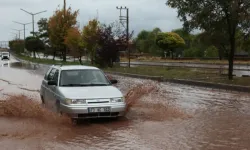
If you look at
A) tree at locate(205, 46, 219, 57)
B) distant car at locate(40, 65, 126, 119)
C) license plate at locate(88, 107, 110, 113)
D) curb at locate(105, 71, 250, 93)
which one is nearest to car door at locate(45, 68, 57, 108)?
distant car at locate(40, 65, 126, 119)

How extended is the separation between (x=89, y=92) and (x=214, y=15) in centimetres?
1130

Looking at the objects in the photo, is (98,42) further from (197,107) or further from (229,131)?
(229,131)

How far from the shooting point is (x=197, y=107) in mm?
12438

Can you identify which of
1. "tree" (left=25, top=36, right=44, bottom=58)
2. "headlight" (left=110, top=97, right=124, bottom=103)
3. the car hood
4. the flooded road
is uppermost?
"tree" (left=25, top=36, right=44, bottom=58)

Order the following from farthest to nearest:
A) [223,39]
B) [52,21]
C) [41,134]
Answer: [52,21] → [223,39] → [41,134]

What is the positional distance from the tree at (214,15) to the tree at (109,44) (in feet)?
50.9

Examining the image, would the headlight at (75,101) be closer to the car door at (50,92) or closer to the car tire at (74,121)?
the car tire at (74,121)

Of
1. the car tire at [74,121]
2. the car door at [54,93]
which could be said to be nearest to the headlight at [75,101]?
the car tire at [74,121]

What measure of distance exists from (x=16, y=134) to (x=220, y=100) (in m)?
7.90

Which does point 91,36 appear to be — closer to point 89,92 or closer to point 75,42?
point 75,42

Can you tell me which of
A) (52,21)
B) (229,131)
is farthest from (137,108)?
(52,21)

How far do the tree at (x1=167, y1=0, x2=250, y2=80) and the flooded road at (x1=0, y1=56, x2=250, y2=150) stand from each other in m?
6.40

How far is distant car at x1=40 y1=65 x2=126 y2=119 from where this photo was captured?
9.33 metres

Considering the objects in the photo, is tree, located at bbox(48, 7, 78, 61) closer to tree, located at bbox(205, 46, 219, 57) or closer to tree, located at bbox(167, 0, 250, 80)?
tree, located at bbox(205, 46, 219, 57)
